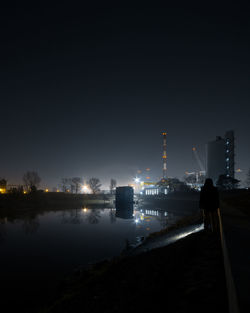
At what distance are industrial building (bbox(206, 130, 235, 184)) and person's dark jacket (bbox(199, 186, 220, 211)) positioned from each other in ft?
326

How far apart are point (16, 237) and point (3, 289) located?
17.6 meters

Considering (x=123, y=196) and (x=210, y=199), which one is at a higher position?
(x=210, y=199)

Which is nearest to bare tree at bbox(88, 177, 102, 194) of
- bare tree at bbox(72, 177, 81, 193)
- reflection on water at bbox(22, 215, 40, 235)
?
bare tree at bbox(72, 177, 81, 193)

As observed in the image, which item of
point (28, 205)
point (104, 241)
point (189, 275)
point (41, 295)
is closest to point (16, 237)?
point (104, 241)

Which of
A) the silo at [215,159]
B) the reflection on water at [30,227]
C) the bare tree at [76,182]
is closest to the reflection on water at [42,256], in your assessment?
the reflection on water at [30,227]

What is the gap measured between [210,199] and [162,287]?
5.01 meters

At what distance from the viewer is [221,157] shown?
105188mm

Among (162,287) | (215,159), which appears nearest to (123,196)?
(215,159)

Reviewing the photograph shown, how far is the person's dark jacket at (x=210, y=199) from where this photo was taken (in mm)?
10781

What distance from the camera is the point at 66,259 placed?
1834 centimetres

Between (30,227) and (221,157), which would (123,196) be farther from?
(30,227)

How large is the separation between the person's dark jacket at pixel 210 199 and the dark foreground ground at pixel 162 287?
1.72 m

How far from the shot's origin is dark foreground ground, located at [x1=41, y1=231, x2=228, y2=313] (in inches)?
234

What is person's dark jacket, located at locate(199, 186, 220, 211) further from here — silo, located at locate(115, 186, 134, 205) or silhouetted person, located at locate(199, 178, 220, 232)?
silo, located at locate(115, 186, 134, 205)
